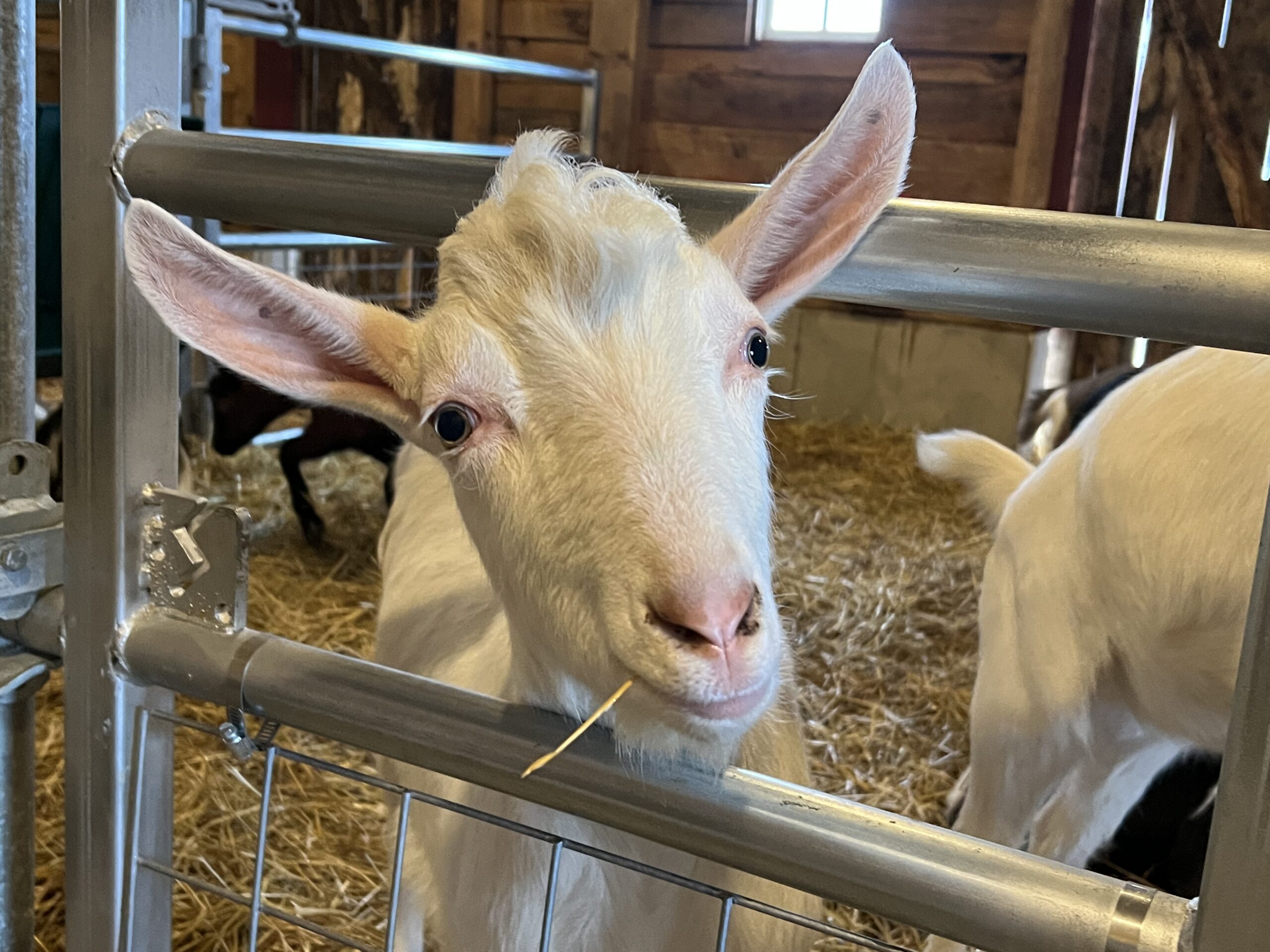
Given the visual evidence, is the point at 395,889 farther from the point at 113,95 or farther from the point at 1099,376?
the point at 1099,376

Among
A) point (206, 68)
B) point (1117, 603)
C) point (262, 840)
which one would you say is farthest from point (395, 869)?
point (206, 68)

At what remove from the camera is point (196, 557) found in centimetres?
128

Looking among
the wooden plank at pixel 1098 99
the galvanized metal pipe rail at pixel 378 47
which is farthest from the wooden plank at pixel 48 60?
the wooden plank at pixel 1098 99

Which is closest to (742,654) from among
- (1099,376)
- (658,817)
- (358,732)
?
(658,817)

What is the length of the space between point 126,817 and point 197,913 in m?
1.05

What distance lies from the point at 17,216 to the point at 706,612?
977 mm

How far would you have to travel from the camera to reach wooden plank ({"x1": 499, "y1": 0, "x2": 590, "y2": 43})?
21.6ft

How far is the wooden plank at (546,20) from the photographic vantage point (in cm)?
659

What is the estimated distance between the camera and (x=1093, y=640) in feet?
6.64

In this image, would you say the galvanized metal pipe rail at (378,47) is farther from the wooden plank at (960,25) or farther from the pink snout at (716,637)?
the pink snout at (716,637)

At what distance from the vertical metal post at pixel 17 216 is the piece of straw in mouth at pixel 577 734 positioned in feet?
2.54

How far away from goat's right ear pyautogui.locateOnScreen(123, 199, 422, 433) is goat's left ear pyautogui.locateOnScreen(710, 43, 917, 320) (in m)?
0.36

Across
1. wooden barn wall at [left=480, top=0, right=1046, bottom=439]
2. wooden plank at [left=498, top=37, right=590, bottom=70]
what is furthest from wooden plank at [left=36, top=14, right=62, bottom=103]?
wooden plank at [left=498, top=37, right=590, bottom=70]

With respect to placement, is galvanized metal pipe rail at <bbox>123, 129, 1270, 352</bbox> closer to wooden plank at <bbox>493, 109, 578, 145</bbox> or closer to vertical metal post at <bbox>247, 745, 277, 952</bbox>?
vertical metal post at <bbox>247, 745, 277, 952</bbox>
